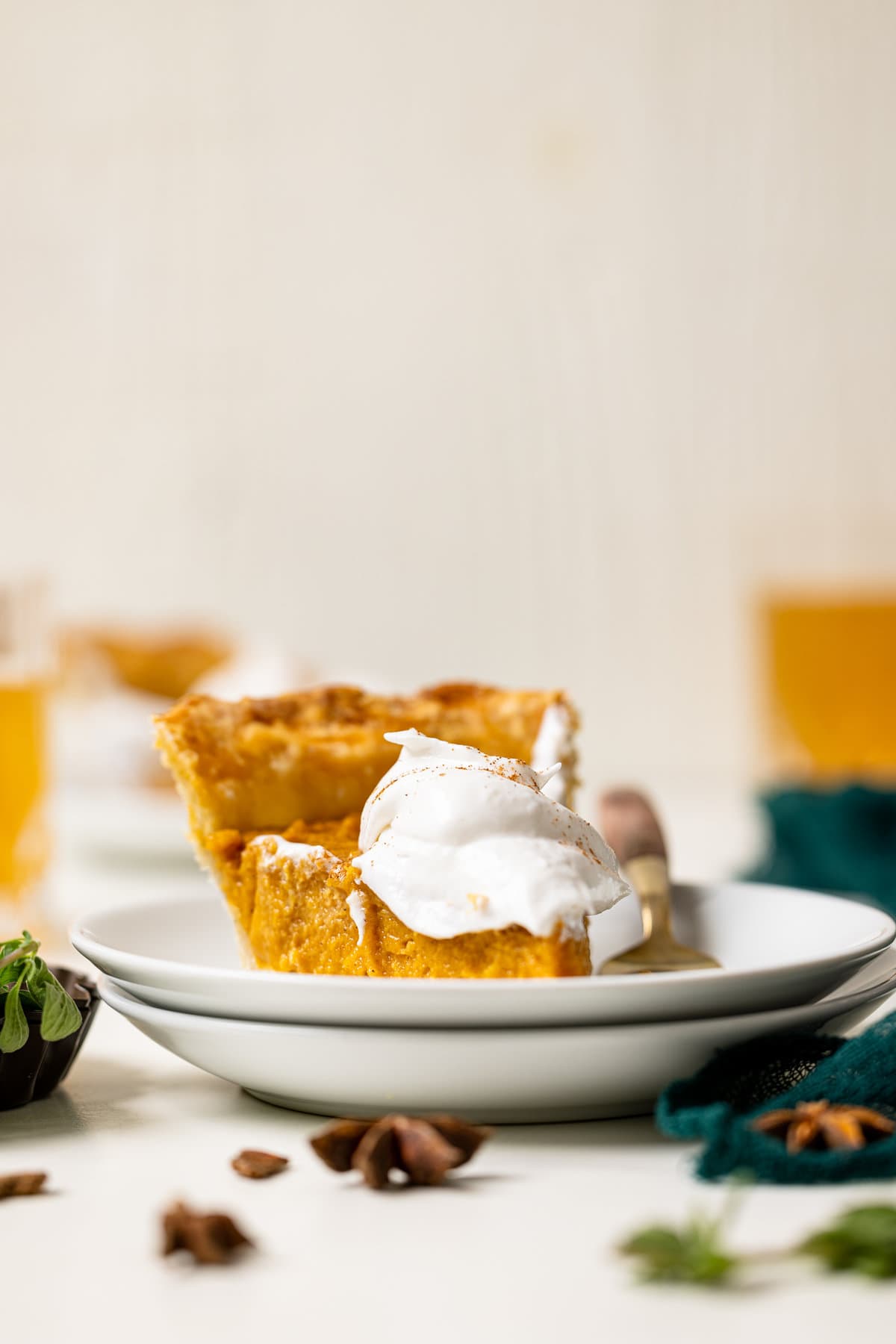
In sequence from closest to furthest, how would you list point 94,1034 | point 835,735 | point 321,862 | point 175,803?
point 321,862 → point 94,1034 → point 175,803 → point 835,735

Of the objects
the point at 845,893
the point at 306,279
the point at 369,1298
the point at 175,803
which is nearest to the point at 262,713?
the point at 369,1298

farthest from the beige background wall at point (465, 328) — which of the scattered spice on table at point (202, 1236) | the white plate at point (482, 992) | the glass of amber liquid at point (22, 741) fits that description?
the scattered spice on table at point (202, 1236)

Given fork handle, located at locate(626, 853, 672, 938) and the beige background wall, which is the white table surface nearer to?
fork handle, located at locate(626, 853, 672, 938)

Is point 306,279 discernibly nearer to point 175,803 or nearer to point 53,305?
point 53,305

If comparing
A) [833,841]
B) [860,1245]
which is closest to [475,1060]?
[860,1245]

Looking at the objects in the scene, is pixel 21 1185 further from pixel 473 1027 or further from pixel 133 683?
pixel 133 683

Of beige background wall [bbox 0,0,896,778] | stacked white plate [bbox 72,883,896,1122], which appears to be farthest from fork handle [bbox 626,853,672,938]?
beige background wall [bbox 0,0,896,778]
